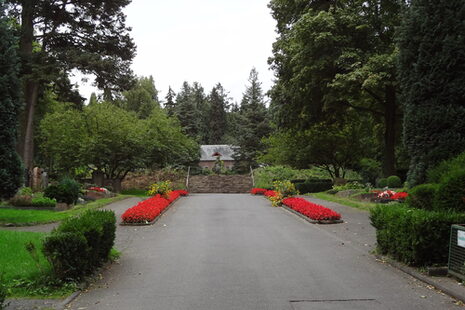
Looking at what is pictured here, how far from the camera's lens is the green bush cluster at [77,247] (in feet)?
22.3

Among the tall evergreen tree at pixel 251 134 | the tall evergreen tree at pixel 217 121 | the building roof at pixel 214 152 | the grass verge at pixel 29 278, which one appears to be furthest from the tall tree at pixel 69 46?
the tall evergreen tree at pixel 217 121

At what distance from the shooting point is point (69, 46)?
2688 cm

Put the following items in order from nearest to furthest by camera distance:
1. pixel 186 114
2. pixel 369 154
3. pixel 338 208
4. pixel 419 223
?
pixel 419 223 < pixel 338 208 < pixel 369 154 < pixel 186 114

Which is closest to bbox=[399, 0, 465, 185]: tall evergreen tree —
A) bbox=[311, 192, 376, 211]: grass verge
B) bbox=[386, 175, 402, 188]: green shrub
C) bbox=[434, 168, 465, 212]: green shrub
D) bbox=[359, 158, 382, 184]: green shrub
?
bbox=[434, 168, 465, 212]: green shrub

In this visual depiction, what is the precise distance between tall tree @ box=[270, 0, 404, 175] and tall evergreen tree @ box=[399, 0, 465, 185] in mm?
7888

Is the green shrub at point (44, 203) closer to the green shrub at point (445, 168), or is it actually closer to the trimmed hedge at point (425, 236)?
the green shrub at point (445, 168)

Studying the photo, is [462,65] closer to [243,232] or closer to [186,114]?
[243,232]

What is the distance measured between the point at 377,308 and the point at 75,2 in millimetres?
26931

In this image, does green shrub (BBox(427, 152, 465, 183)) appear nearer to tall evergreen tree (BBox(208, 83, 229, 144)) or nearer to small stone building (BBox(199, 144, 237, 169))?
small stone building (BBox(199, 144, 237, 169))

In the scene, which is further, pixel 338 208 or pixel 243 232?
pixel 338 208

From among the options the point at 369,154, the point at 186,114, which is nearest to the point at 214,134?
the point at 186,114

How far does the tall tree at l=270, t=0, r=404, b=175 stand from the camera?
20766 mm

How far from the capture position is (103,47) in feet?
90.7

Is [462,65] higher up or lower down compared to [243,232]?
higher up
